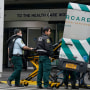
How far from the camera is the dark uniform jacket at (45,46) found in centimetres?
932

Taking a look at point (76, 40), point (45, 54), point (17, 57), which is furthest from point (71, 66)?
point (17, 57)

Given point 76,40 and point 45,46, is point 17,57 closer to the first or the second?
point 45,46

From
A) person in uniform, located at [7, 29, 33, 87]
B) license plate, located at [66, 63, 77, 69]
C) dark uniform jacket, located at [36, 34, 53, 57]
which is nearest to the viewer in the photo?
license plate, located at [66, 63, 77, 69]

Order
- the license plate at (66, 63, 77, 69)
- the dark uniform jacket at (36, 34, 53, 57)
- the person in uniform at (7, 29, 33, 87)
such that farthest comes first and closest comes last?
the person in uniform at (7, 29, 33, 87) → the dark uniform jacket at (36, 34, 53, 57) → the license plate at (66, 63, 77, 69)

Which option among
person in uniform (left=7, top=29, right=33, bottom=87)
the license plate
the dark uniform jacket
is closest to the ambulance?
the license plate

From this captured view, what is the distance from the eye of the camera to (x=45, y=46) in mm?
9359

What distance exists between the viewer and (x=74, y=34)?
29.4 feet

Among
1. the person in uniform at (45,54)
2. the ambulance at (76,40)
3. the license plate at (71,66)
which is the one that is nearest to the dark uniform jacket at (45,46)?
the person in uniform at (45,54)

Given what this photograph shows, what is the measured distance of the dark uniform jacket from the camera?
367 inches

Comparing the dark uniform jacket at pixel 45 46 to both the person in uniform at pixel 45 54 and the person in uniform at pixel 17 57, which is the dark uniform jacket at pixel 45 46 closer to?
the person in uniform at pixel 45 54

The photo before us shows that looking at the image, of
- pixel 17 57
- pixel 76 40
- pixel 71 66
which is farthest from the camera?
pixel 17 57

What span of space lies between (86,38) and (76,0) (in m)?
10.4

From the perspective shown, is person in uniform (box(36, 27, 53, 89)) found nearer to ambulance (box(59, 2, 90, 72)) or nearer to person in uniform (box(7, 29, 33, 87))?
ambulance (box(59, 2, 90, 72))

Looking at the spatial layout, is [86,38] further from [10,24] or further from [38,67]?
[10,24]
